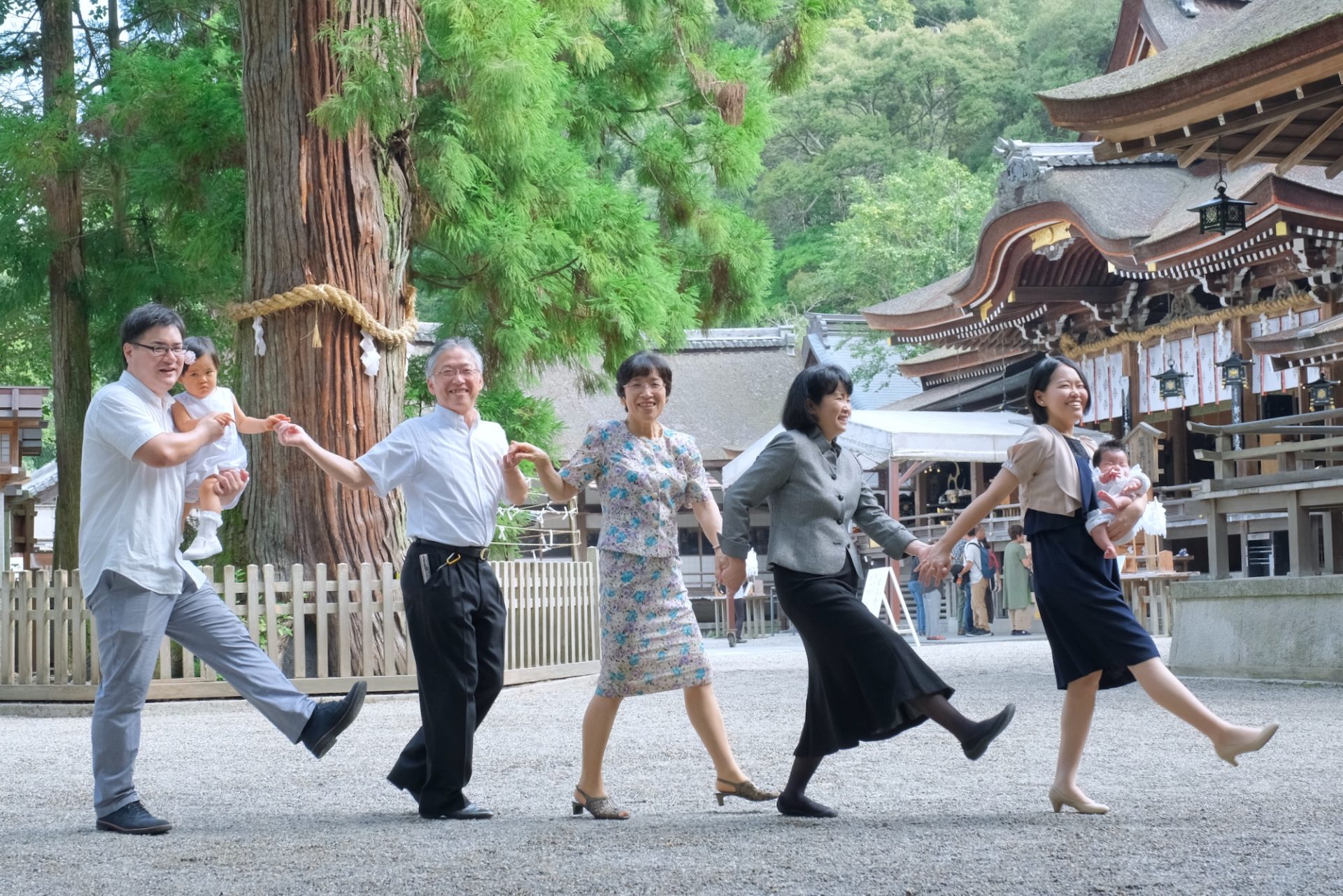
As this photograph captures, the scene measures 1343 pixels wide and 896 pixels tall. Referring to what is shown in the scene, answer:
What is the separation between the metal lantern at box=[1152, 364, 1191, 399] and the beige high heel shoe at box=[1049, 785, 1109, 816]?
15706mm

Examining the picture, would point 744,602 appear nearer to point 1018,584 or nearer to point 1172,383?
point 1018,584

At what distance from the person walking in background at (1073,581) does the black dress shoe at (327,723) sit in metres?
1.71

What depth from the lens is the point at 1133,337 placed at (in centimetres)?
2058

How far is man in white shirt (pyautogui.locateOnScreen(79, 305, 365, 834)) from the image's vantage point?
4332 millimetres

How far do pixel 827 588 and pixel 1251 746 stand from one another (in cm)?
122

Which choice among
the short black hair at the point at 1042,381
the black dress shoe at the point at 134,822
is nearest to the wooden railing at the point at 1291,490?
the short black hair at the point at 1042,381

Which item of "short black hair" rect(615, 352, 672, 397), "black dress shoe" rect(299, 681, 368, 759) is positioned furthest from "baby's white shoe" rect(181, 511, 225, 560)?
"short black hair" rect(615, 352, 672, 397)

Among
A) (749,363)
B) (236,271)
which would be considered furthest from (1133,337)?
(749,363)

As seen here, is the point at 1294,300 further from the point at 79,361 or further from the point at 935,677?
the point at 935,677

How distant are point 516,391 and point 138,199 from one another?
359cm

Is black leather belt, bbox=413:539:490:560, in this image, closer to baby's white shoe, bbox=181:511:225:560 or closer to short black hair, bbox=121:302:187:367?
baby's white shoe, bbox=181:511:225:560

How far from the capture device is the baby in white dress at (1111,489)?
436cm

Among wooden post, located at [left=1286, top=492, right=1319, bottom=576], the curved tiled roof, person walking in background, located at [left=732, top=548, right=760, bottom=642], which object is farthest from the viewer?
person walking in background, located at [left=732, top=548, right=760, bottom=642]

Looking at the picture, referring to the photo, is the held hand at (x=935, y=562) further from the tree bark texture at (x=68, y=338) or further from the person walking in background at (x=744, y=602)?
the person walking in background at (x=744, y=602)
